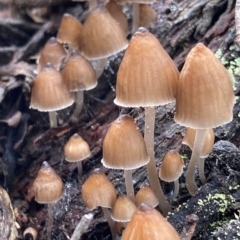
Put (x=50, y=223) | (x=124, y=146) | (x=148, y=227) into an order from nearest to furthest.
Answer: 1. (x=148, y=227)
2. (x=124, y=146)
3. (x=50, y=223)

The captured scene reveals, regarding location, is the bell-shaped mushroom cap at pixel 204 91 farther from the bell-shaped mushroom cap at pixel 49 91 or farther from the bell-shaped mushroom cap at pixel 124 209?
the bell-shaped mushroom cap at pixel 49 91

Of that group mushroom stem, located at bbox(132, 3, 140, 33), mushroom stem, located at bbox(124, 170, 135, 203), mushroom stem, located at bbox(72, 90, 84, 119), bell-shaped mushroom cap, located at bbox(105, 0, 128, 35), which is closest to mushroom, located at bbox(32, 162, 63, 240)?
mushroom stem, located at bbox(124, 170, 135, 203)

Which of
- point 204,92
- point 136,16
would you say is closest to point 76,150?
point 204,92

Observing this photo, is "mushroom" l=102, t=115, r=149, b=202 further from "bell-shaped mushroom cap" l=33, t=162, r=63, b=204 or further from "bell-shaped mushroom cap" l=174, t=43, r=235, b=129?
"bell-shaped mushroom cap" l=33, t=162, r=63, b=204

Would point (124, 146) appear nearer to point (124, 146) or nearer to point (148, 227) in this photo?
point (124, 146)

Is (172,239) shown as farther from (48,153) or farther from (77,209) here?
(48,153)

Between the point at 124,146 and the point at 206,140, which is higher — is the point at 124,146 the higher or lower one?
the higher one

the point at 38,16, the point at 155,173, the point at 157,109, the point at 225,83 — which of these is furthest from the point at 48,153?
the point at 225,83
